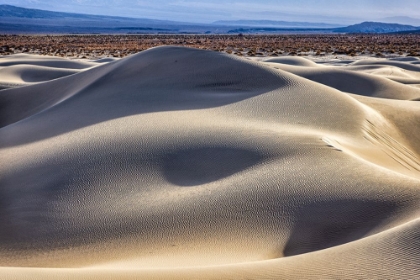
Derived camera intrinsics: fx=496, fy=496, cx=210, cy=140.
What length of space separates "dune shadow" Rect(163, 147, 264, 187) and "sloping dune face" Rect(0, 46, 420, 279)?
0.05 feet

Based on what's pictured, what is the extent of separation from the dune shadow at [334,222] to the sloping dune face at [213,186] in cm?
1

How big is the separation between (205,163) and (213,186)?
0.51 meters

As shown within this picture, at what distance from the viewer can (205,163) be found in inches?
174

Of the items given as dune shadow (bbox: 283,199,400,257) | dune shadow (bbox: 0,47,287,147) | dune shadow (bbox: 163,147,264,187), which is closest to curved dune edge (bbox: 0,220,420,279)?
dune shadow (bbox: 283,199,400,257)

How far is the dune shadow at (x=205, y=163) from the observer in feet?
13.8

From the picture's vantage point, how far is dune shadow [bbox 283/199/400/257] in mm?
3131

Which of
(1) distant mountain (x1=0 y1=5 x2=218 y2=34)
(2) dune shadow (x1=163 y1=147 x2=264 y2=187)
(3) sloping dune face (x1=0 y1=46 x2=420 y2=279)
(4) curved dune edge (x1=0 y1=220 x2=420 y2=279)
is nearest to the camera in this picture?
(4) curved dune edge (x1=0 y1=220 x2=420 y2=279)

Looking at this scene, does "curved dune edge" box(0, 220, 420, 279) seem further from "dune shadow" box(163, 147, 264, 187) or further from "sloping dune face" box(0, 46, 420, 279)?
"dune shadow" box(163, 147, 264, 187)

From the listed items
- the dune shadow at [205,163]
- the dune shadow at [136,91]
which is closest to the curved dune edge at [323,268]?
the dune shadow at [205,163]

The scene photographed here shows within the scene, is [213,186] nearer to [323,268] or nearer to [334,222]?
[334,222]

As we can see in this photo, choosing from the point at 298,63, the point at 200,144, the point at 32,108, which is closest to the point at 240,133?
the point at 200,144

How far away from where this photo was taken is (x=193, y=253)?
3.07 metres

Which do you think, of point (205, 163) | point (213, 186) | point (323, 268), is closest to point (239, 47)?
point (205, 163)

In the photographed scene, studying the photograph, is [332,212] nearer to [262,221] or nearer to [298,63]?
[262,221]
